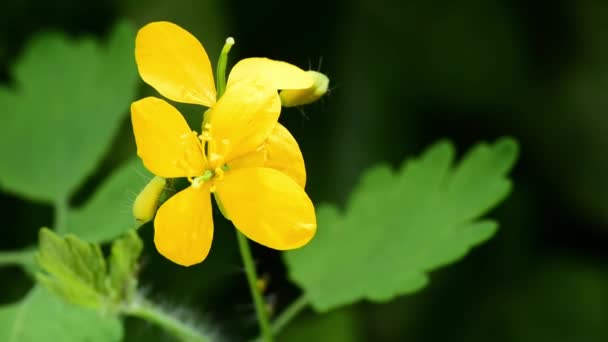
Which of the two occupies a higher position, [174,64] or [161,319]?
[174,64]

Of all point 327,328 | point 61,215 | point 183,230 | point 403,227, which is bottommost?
point 327,328

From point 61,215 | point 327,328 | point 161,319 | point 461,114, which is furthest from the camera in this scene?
point 461,114

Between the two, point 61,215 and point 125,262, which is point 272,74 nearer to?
point 125,262

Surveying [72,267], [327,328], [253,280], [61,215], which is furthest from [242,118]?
→ [327,328]

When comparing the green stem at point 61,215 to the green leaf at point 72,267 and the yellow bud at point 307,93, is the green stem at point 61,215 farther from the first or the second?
the yellow bud at point 307,93

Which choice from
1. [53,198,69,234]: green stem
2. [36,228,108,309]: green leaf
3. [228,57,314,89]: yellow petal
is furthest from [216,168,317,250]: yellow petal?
[53,198,69,234]: green stem

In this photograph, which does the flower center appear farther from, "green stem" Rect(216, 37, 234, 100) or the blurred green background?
the blurred green background

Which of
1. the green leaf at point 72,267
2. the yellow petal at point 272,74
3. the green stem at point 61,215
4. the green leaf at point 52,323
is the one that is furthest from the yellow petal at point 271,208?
the green stem at point 61,215
